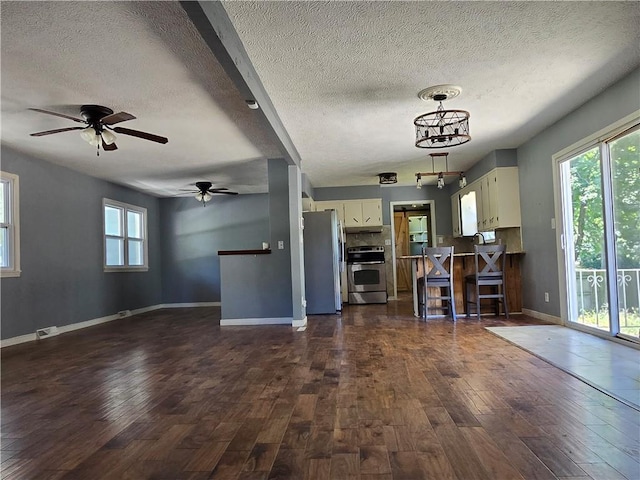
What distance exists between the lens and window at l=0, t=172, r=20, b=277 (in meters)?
5.11

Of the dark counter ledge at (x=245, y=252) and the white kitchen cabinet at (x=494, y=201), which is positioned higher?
the white kitchen cabinet at (x=494, y=201)

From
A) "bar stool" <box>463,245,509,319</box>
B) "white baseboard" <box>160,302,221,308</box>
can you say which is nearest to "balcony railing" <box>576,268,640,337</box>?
"bar stool" <box>463,245,509,319</box>

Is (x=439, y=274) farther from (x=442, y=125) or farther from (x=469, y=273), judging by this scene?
(x=442, y=125)

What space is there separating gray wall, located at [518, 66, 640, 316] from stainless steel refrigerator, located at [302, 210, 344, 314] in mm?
2660

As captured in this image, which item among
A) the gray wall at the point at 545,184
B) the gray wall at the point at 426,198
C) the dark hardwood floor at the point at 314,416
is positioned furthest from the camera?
the gray wall at the point at 426,198

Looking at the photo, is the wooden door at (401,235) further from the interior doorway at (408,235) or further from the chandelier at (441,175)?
the chandelier at (441,175)

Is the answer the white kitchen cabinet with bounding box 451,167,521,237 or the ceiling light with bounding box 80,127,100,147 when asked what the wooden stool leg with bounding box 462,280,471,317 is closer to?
the white kitchen cabinet with bounding box 451,167,521,237

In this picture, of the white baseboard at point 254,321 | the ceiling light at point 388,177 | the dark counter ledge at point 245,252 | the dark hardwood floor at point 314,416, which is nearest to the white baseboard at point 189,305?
the white baseboard at point 254,321

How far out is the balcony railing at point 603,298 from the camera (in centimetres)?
395

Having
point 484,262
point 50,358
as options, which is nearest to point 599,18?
point 484,262

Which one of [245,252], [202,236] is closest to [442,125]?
[245,252]

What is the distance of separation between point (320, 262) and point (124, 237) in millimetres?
3743

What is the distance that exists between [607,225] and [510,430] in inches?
112

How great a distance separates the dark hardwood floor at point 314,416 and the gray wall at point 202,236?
4855 mm
